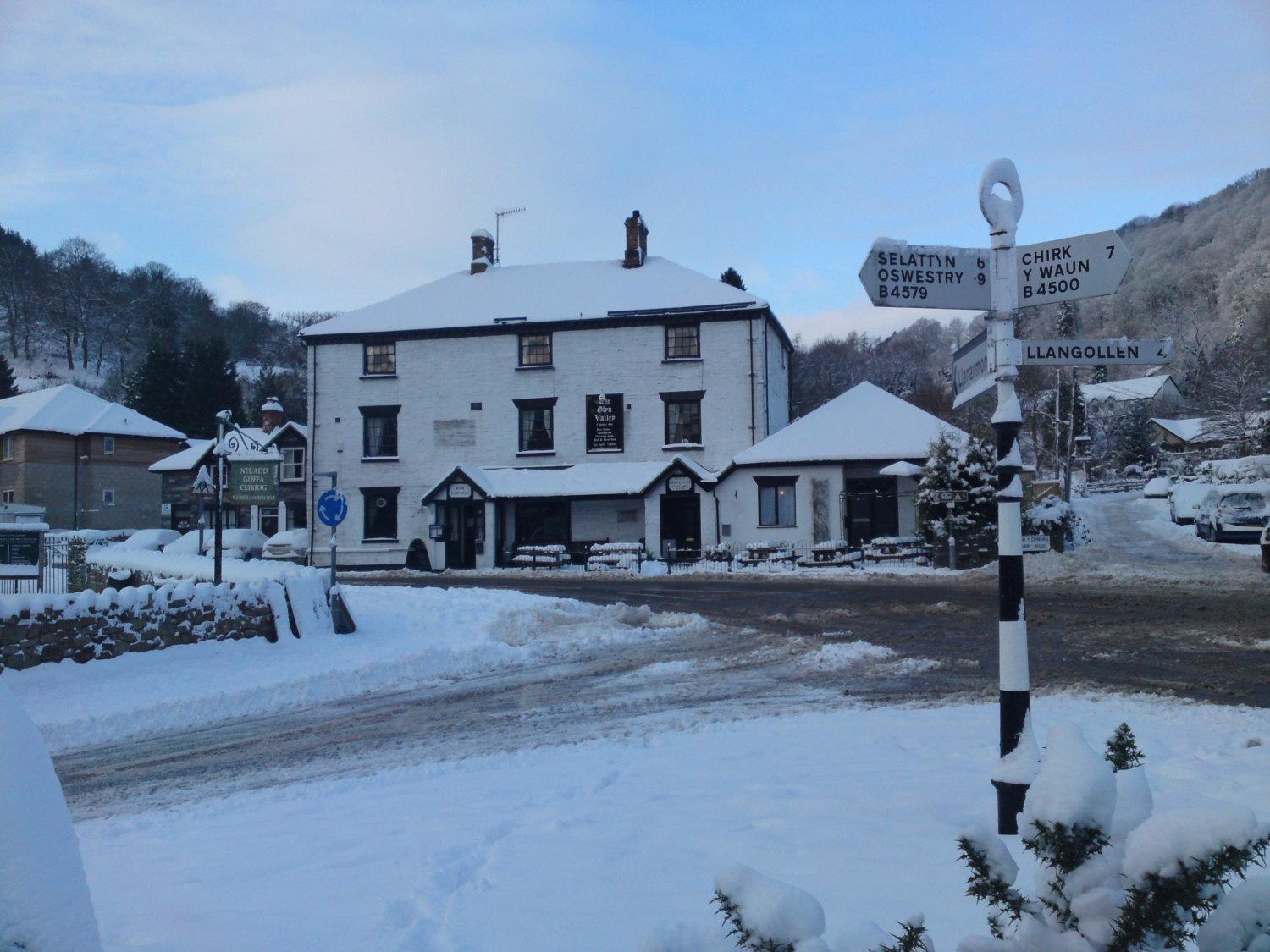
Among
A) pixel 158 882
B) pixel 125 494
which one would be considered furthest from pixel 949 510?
pixel 125 494

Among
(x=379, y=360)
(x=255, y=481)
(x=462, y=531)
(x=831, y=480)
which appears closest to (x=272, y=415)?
(x=379, y=360)

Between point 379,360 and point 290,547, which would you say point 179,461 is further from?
point 379,360

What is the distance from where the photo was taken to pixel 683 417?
3638cm

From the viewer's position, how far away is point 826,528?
31.8m

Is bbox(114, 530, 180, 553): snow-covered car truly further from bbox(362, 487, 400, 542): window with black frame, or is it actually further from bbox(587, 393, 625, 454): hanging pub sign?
bbox(587, 393, 625, 454): hanging pub sign

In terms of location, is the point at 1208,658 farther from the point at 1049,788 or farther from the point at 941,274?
the point at 1049,788

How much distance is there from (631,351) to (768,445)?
286 inches

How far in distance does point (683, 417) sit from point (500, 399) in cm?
755

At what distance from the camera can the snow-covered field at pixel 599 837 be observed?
12.9 ft

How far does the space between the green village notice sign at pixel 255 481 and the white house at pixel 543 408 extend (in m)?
18.8

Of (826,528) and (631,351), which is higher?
(631,351)

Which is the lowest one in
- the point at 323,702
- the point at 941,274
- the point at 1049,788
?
the point at 323,702

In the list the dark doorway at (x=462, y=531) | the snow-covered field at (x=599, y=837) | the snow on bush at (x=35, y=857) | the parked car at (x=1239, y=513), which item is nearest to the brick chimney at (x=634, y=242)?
the dark doorway at (x=462, y=531)

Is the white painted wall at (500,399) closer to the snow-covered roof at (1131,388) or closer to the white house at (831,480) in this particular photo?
the white house at (831,480)
